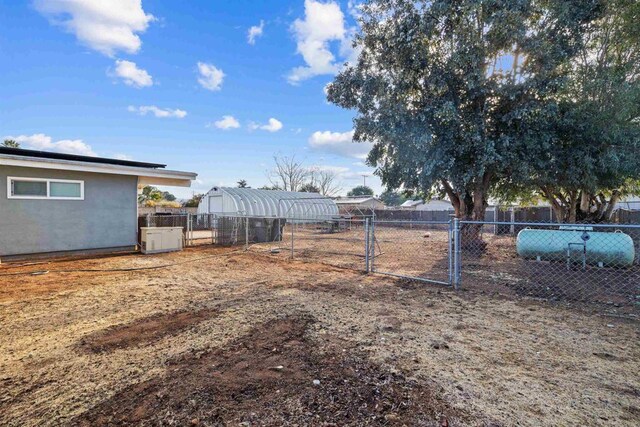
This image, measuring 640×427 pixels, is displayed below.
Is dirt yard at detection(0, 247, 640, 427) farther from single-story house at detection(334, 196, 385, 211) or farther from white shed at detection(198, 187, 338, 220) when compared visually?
single-story house at detection(334, 196, 385, 211)

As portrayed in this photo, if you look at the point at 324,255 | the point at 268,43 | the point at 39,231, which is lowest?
the point at 324,255

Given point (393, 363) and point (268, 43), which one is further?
point (268, 43)

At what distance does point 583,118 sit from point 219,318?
11.3 m

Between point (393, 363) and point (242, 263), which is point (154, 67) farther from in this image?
point (393, 363)

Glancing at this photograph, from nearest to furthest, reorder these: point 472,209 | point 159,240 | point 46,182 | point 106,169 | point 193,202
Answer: point 46,182
point 106,169
point 159,240
point 472,209
point 193,202

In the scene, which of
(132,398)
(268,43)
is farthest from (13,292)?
(268,43)

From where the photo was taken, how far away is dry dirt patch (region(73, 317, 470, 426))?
87.7 inches

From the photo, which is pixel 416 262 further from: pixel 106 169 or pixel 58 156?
pixel 58 156

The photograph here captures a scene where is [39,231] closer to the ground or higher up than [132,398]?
higher up

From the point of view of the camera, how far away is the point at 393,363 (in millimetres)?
3074

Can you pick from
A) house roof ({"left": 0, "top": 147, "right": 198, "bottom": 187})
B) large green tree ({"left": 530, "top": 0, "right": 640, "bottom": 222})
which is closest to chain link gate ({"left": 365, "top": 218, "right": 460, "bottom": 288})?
large green tree ({"left": 530, "top": 0, "right": 640, "bottom": 222})

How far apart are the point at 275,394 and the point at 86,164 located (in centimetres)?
1050

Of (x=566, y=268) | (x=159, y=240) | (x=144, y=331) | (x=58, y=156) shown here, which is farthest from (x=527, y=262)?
(x=58, y=156)

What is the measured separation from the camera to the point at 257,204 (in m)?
23.3
